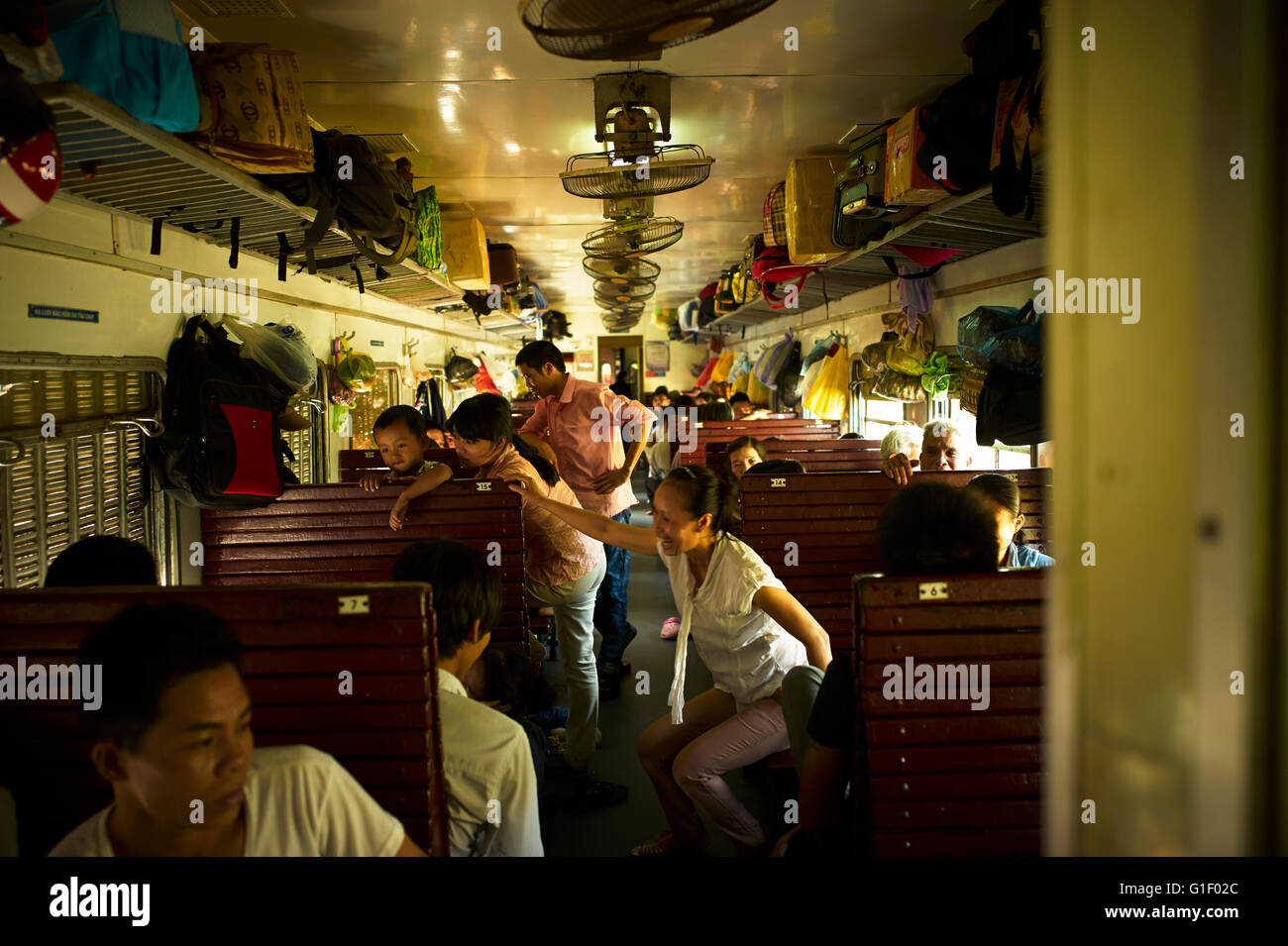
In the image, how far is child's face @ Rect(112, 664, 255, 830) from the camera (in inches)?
52.1

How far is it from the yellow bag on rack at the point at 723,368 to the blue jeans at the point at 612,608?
40.1ft

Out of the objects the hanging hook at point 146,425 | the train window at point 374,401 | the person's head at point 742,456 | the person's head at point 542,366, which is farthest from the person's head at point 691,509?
the train window at point 374,401

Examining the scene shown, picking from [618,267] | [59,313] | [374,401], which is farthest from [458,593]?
[374,401]

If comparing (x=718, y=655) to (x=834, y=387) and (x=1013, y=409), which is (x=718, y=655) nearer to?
(x=1013, y=409)

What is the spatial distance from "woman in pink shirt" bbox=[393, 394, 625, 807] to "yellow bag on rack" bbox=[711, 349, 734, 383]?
1342 cm

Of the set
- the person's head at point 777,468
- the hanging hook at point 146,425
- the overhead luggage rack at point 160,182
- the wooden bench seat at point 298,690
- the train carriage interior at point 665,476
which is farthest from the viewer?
the person's head at point 777,468

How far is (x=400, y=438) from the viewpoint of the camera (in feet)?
12.9

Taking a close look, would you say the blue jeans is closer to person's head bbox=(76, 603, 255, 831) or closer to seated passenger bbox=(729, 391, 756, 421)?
person's head bbox=(76, 603, 255, 831)

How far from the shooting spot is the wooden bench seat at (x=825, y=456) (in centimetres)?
592

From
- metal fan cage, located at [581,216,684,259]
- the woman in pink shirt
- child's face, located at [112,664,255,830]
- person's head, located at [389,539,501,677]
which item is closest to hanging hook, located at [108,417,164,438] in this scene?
the woman in pink shirt

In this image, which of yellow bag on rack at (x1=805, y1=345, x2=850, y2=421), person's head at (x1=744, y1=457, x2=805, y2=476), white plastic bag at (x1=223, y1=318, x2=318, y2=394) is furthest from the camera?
yellow bag on rack at (x1=805, y1=345, x2=850, y2=421)

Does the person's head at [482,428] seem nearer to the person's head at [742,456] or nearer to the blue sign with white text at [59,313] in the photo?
the blue sign with white text at [59,313]
